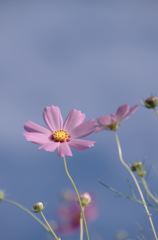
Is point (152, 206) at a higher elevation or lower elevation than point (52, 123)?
lower

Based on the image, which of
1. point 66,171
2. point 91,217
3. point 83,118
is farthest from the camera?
point 91,217

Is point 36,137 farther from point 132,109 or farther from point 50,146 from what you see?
point 132,109

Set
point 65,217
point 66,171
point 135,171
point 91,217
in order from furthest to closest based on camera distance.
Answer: point 65,217, point 91,217, point 135,171, point 66,171

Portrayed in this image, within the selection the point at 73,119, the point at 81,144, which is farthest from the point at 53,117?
the point at 81,144

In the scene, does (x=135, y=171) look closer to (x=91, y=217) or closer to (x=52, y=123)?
(x=52, y=123)

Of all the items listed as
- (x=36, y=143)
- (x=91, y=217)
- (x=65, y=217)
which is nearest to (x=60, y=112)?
(x=36, y=143)
